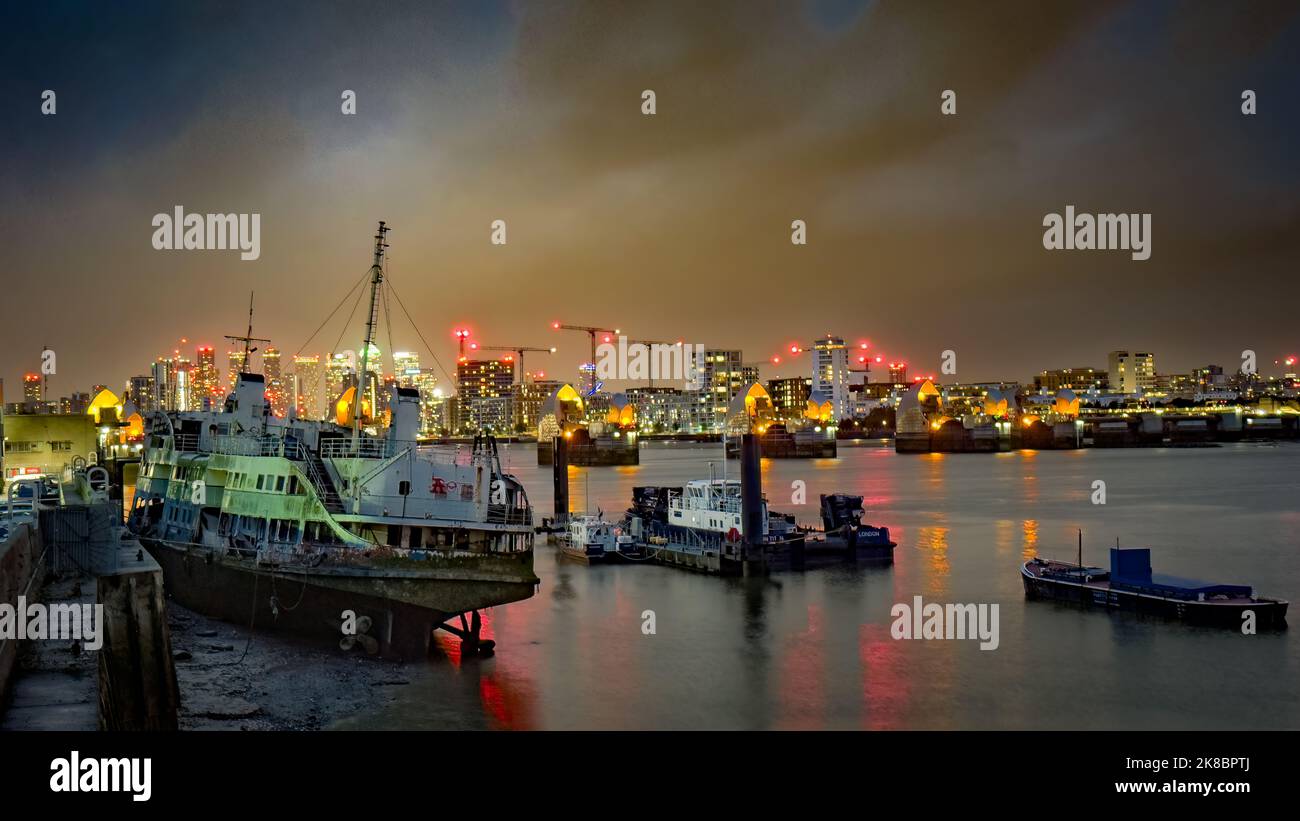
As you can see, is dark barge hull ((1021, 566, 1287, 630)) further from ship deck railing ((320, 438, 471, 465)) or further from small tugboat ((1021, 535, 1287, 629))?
ship deck railing ((320, 438, 471, 465))

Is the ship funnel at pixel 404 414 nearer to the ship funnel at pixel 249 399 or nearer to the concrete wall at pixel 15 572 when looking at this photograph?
the ship funnel at pixel 249 399

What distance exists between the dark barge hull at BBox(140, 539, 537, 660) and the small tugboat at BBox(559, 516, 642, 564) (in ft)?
70.3

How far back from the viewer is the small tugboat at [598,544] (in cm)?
4759

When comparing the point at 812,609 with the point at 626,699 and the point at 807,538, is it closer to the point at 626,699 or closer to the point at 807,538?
the point at 807,538

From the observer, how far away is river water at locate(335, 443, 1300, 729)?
2362cm

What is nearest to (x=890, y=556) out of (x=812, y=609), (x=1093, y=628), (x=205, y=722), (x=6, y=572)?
(x=812, y=609)

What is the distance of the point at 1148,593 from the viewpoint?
32.8m

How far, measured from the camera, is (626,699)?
25.0 meters

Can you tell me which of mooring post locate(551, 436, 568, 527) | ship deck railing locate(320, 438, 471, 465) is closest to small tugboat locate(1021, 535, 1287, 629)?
ship deck railing locate(320, 438, 471, 465)

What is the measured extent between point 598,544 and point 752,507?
9316 millimetres

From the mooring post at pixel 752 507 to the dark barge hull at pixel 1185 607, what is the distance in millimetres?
12741

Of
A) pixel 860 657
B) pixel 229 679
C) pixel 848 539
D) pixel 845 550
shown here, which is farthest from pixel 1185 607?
pixel 229 679

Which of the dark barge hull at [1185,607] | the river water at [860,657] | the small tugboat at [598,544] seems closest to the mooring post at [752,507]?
the river water at [860,657]
